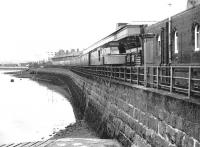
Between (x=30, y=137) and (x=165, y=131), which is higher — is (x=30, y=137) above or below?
below

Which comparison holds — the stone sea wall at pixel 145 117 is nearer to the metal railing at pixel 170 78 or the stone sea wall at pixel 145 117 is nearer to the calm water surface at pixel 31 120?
the metal railing at pixel 170 78

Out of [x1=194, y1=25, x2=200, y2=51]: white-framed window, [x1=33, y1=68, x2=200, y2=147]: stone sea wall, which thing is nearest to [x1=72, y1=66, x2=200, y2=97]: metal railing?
[x1=33, y1=68, x2=200, y2=147]: stone sea wall

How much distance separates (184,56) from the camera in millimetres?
17219

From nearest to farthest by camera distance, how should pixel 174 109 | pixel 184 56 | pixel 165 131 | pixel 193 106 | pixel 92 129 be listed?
pixel 193 106
pixel 174 109
pixel 165 131
pixel 184 56
pixel 92 129

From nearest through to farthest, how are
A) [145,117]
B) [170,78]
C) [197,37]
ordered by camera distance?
[170,78], [145,117], [197,37]

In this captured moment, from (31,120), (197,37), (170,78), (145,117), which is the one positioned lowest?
(31,120)

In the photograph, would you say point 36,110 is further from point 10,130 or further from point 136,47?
point 136,47

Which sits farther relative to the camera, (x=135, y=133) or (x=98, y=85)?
(x=98, y=85)

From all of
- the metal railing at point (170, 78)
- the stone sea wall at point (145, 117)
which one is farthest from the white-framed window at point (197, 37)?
the stone sea wall at point (145, 117)

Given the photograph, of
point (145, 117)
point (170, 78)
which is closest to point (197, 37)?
point (145, 117)

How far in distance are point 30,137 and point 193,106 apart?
55.5 ft

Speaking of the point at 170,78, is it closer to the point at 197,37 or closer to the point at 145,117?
the point at 145,117

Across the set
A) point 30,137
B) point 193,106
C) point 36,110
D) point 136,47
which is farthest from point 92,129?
point 36,110

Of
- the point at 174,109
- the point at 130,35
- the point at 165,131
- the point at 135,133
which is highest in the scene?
the point at 130,35
